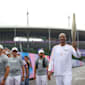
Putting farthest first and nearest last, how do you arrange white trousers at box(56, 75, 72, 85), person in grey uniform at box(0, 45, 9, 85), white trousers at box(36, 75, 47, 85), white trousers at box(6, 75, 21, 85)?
1. white trousers at box(36, 75, 47, 85)
2. white trousers at box(6, 75, 21, 85)
3. person in grey uniform at box(0, 45, 9, 85)
4. white trousers at box(56, 75, 72, 85)

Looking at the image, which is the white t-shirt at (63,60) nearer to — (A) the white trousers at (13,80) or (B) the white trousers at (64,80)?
(B) the white trousers at (64,80)

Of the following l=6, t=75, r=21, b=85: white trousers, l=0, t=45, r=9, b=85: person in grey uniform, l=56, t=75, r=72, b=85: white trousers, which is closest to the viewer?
l=56, t=75, r=72, b=85: white trousers

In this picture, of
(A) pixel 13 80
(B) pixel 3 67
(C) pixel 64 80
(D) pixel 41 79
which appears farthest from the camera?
(D) pixel 41 79

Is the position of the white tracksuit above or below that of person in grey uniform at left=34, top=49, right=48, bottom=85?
above

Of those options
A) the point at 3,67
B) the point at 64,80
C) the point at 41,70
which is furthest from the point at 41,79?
the point at 64,80

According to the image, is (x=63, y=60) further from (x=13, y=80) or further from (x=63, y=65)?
(x=13, y=80)

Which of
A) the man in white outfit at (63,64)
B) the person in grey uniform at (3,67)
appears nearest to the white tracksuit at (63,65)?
the man in white outfit at (63,64)

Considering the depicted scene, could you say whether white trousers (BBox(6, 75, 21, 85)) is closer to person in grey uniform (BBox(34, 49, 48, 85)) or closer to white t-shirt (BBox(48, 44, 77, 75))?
person in grey uniform (BBox(34, 49, 48, 85))

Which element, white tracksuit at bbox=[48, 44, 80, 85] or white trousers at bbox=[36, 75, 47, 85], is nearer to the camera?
white tracksuit at bbox=[48, 44, 80, 85]

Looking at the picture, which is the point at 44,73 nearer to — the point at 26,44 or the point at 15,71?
the point at 15,71

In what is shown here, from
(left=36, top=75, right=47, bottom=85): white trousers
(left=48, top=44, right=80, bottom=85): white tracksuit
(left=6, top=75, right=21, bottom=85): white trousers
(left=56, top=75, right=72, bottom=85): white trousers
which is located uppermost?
(left=48, top=44, right=80, bottom=85): white tracksuit

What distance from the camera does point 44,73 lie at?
6742 millimetres

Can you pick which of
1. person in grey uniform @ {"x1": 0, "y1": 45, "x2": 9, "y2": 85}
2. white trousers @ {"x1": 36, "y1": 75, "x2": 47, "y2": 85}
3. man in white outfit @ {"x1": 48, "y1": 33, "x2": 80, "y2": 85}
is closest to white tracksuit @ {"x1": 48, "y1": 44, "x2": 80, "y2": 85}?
man in white outfit @ {"x1": 48, "y1": 33, "x2": 80, "y2": 85}

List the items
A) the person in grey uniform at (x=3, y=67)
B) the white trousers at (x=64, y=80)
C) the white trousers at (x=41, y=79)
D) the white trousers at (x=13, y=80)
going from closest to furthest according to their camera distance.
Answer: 1. the white trousers at (x=64, y=80)
2. the person in grey uniform at (x=3, y=67)
3. the white trousers at (x=13, y=80)
4. the white trousers at (x=41, y=79)
